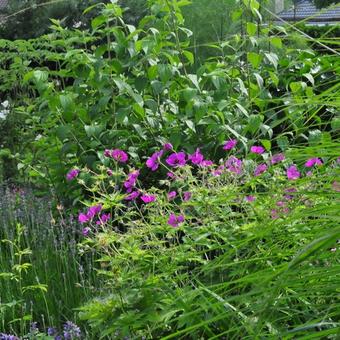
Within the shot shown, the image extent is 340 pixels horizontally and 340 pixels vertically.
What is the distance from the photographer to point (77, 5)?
37.7ft

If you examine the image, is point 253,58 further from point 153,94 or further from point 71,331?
point 71,331

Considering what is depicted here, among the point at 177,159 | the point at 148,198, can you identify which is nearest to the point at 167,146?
the point at 177,159

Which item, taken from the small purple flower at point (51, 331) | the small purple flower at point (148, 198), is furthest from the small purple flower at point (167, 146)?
the small purple flower at point (51, 331)

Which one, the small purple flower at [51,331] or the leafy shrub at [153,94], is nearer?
the small purple flower at [51,331]

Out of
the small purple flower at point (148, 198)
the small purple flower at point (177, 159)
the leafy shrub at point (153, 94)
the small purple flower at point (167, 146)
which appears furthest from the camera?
the leafy shrub at point (153, 94)

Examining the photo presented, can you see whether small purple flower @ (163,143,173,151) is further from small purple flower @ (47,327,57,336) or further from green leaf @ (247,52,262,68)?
small purple flower @ (47,327,57,336)

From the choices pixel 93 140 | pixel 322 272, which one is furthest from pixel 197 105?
pixel 322 272

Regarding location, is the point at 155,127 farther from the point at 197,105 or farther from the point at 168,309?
the point at 168,309

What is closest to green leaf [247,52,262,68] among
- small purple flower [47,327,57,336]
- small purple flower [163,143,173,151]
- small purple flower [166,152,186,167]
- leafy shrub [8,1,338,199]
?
leafy shrub [8,1,338,199]

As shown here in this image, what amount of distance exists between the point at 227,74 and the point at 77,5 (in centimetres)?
774

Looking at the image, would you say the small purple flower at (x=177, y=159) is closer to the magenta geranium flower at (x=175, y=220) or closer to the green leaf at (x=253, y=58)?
the magenta geranium flower at (x=175, y=220)

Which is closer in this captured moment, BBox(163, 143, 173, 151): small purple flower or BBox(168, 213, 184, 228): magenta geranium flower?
BBox(168, 213, 184, 228): magenta geranium flower

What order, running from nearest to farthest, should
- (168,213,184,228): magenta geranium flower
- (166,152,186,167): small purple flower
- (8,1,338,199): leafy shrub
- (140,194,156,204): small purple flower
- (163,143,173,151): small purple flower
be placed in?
(168,213,184,228): magenta geranium flower → (140,194,156,204): small purple flower → (166,152,186,167): small purple flower → (163,143,173,151): small purple flower → (8,1,338,199): leafy shrub

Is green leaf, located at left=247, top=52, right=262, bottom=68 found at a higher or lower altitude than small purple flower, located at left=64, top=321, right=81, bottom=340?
higher
